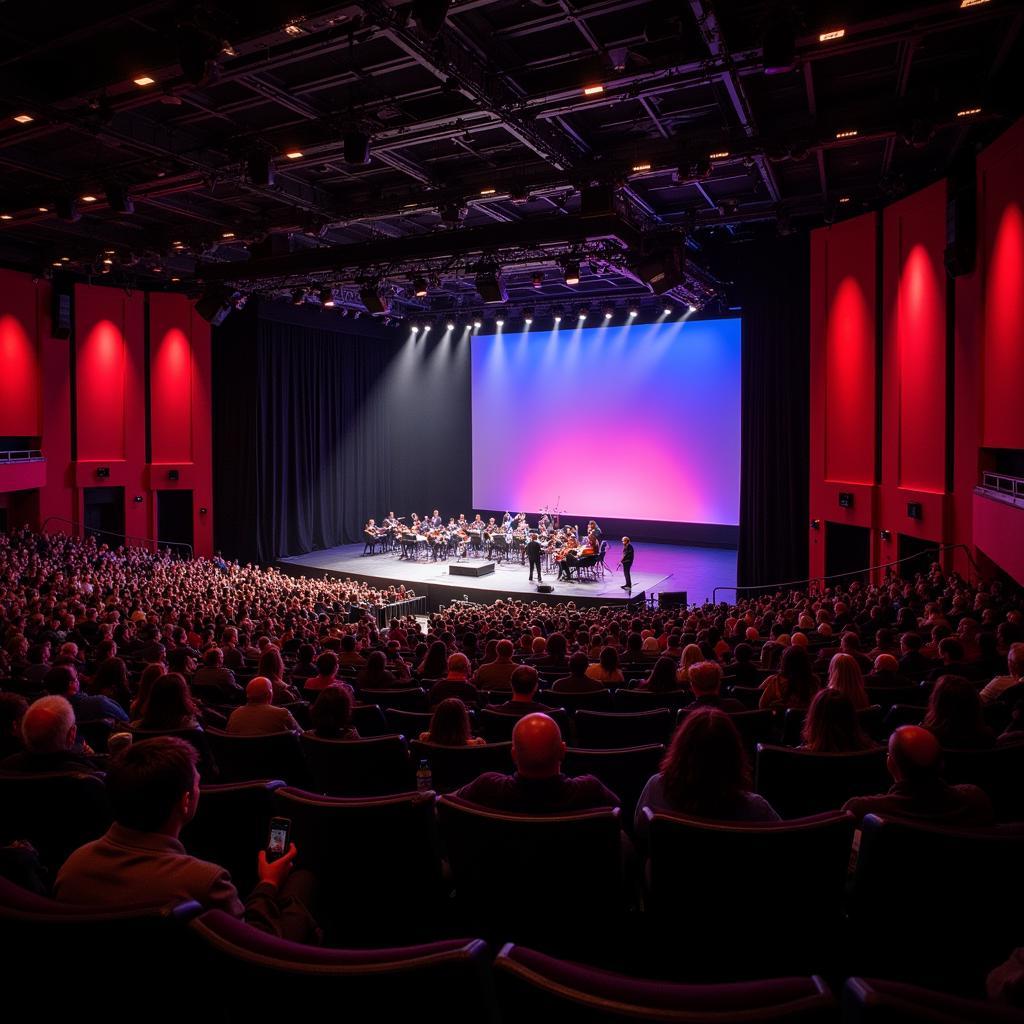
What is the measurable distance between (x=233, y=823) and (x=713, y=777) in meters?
1.75

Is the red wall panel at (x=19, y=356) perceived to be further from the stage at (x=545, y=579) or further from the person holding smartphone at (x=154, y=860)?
the person holding smartphone at (x=154, y=860)

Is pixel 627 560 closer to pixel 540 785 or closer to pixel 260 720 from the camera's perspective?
pixel 260 720

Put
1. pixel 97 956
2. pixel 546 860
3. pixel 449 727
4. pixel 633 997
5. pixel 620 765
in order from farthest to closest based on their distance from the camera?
pixel 449 727 → pixel 620 765 → pixel 546 860 → pixel 97 956 → pixel 633 997

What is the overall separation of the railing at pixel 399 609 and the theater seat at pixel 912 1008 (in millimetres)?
13774

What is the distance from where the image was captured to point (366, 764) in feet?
12.6

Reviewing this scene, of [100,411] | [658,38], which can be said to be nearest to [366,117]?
[658,38]

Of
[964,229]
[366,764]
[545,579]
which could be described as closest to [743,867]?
[366,764]

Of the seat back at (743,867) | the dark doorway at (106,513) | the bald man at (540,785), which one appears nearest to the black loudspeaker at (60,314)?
the dark doorway at (106,513)

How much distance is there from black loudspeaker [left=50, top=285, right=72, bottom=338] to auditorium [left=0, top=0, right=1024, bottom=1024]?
130mm

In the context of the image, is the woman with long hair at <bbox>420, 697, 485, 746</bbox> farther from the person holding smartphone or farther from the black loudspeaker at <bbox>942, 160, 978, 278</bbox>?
the black loudspeaker at <bbox>942, 160, 978, 278</bbox>

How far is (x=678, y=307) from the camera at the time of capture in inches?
846

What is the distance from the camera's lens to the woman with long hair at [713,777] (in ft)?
8.89

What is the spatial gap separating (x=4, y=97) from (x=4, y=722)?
29.2ft

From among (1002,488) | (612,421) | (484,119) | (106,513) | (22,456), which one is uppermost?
(484,119)
